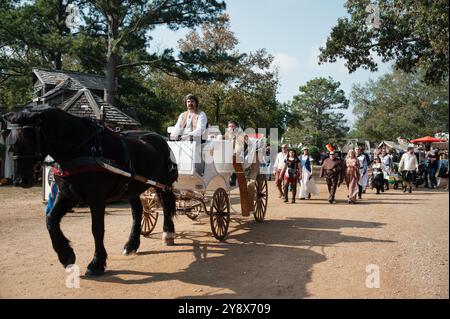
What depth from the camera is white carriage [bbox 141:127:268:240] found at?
758cm

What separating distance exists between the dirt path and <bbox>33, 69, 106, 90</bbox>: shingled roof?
1326 cm

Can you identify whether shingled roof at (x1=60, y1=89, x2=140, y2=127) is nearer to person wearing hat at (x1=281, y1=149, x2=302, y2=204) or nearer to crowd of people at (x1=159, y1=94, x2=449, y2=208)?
person wearing hat at (x1=281, y1=149, x2=302, y2=204)

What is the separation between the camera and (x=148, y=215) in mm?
8234

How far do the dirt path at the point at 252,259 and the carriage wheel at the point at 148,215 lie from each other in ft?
0.78

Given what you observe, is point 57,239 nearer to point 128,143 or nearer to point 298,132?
point 128,143

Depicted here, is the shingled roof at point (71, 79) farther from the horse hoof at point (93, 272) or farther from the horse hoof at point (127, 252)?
the horse hoof at point (93, 272)

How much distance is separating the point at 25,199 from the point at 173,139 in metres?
9.07

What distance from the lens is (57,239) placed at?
18.1ft

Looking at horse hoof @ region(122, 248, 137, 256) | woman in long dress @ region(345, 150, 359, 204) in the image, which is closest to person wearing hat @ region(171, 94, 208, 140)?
horse hoof @ region(122, 248, 137, 256)

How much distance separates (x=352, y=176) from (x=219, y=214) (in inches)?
336

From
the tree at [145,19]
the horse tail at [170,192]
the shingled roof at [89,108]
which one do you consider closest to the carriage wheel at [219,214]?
the horse tail at [170,192]

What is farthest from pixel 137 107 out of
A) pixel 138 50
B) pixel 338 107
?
pixel 338 107

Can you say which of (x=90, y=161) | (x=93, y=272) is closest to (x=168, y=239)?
(x=93, y=272)

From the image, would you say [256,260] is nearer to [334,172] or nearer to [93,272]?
[93,272]
